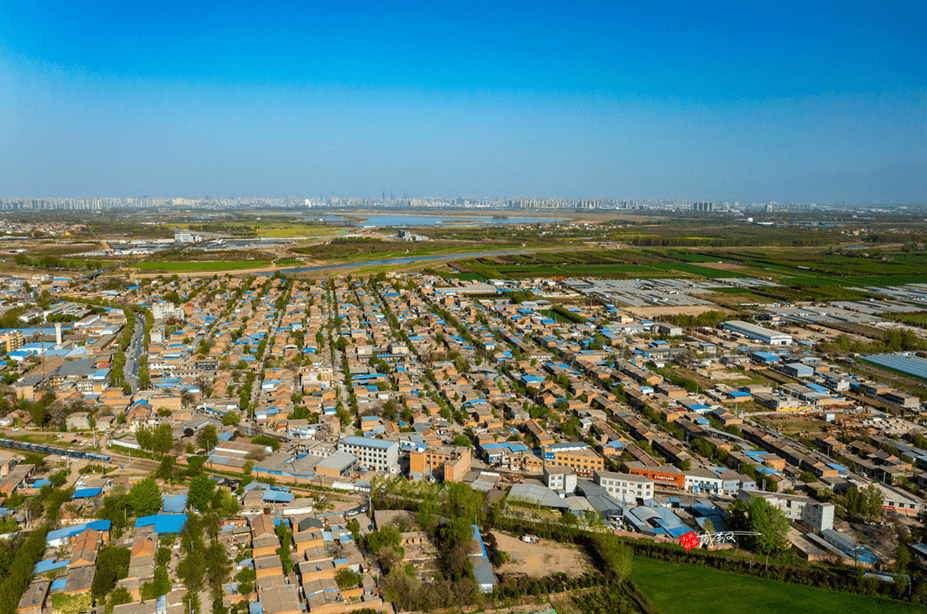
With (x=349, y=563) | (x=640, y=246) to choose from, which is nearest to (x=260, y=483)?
(x=349, y=563)

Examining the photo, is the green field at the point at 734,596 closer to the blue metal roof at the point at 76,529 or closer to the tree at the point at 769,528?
the tree at the point at 769,528

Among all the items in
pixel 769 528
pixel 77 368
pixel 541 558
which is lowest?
pixel 541 558

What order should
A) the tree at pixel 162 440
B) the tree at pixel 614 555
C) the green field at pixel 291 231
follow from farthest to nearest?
1. the green field at pixel 291 231
2. the tree at pixel 162 440
3. the tree at pixel 614 555

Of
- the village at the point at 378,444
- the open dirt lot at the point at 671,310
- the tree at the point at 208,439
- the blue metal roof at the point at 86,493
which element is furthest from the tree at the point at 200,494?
the open dirt lot at the point at 671,310

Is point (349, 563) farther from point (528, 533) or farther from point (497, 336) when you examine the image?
point (497, 336)

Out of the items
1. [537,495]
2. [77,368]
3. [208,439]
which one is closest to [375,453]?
[537,495]

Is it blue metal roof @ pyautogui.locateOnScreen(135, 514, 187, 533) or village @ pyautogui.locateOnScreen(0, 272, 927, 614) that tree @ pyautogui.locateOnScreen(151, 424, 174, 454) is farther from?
blue metal roof @ pyautogui.locateOnScreen(135, 514, 187, 533)

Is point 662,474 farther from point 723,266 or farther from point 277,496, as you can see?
point 723,266
